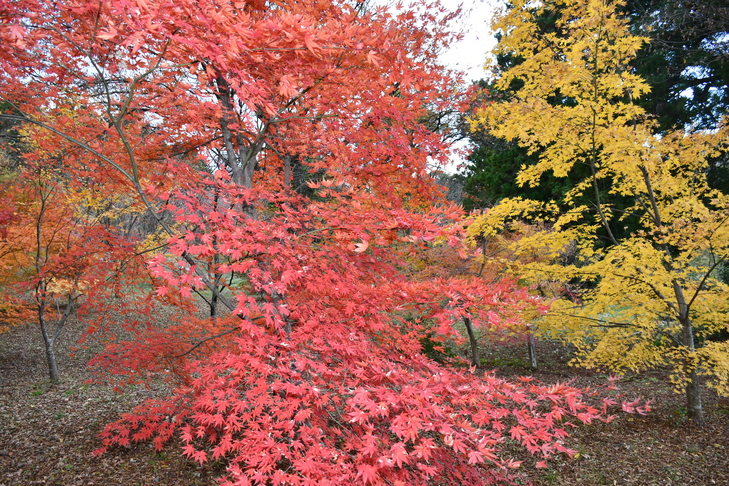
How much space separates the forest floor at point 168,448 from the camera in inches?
175

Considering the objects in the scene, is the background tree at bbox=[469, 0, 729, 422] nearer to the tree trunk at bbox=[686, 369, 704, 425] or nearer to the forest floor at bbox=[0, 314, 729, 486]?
the tree trunk at bbox=[686, 369, 704, 425]

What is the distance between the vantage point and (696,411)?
6.25m

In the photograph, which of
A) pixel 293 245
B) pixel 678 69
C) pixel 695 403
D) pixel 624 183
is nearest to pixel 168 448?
pixel 293 245

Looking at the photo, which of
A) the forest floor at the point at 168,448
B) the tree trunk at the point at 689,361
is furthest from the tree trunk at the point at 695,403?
the forest floor at the point at 168,448

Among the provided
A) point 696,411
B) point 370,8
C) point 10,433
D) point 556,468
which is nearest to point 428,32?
point 370,8

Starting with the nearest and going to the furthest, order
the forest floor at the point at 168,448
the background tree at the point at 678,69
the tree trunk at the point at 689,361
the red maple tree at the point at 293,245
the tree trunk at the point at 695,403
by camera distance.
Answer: the red maple tree at the point at 293,245 → the forest floor at the point at 168,448 → the tree trunk at the point at 689,361 → the tree trunk at the point at 695,403 → the background tree at the point at 678,69

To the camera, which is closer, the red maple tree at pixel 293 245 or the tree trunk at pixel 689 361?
the red maple tree at pixel 293 245

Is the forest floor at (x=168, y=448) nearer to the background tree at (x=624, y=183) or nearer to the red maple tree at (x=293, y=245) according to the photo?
the red maple tree at (x=293, y=245)

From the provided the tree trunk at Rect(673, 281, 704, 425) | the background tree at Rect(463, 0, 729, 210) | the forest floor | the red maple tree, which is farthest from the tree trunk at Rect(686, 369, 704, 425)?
the background tree at Rect(463, 0, 729, 210)

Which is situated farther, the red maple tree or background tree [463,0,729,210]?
background tree [463,0,729,210]

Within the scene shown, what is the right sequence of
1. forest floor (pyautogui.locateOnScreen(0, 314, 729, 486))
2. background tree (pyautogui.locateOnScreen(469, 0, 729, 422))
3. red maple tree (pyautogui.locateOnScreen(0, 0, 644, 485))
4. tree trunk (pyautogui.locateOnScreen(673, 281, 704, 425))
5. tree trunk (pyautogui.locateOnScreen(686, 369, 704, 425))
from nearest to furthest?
red maple tree (pyautogui.locateOnScreen(0, 0, 644, 485)) < forest floor (pyautogui.locateOnScreen(0, 314, 729, 486)) < background tree (pyautogui.locateOnScreen(469, 0, 729, 422)) < tree trunk (pyautogui.locateOnScreen(673, 281, 704, 425)) < tree trunk (pyautogui.locateOnScreen(686, 369, 704, 425))

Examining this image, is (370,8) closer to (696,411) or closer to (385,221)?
(385,221)

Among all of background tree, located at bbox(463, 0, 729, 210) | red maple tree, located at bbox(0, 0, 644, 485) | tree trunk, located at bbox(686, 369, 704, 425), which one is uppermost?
background tree, located at bbox(463, 0, 729, 210)

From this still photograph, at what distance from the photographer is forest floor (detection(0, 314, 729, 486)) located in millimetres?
4453
